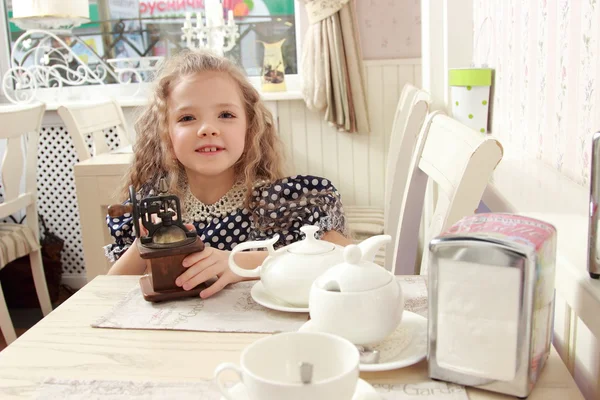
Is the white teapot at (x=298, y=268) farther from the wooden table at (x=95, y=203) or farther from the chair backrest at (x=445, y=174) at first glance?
the wooden table at (x=95, y=203)

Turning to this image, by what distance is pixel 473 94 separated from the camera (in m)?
1.65

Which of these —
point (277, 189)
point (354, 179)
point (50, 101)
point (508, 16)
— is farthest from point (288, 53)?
point (277, 189)

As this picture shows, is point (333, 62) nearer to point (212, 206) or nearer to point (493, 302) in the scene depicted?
point (212, 206)

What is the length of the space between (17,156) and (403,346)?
2254 millimetres

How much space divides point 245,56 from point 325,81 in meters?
0.55

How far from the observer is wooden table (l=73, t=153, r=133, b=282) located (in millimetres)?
2152

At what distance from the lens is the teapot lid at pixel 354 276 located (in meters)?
0.63

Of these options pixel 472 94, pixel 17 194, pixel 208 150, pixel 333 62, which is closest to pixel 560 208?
pixel 208 150

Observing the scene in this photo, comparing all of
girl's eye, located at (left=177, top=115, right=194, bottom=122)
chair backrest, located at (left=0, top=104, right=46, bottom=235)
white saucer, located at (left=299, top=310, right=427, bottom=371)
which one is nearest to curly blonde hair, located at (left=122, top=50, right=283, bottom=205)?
girl's eye, located at (left=177, top=115, right=194, bottom=122)

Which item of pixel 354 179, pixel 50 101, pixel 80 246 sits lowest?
pixel 80 246

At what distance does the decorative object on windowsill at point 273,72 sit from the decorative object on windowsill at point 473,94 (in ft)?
4.28

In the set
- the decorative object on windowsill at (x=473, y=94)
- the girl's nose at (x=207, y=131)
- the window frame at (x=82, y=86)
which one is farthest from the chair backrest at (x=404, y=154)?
the window frame at (x=82, y=86)

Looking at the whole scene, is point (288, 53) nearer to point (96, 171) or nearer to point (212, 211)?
point (96, 171)

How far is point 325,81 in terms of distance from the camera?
109 inches
